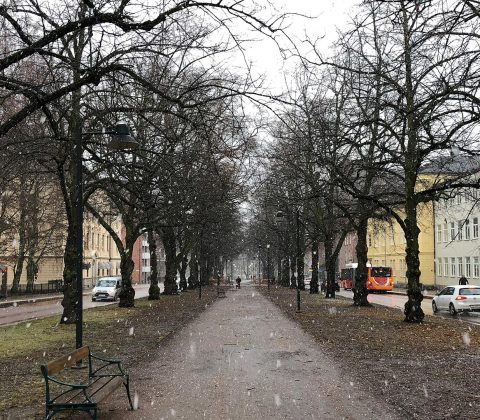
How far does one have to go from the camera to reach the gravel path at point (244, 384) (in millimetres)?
7348

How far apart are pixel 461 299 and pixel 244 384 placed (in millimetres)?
20572

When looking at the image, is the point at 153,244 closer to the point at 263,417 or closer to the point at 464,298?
the point at 464,298

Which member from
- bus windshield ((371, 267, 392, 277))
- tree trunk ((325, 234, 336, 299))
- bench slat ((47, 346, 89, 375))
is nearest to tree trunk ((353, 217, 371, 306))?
tree trunk ((325, 234, 336, 299))

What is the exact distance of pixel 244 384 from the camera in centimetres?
921

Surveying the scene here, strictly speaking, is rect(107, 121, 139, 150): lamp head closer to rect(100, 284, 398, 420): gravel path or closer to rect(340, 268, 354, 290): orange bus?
rect(100, 284, 398, 420): gravel path

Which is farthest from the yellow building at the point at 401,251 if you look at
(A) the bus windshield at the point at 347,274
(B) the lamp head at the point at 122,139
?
(B) the lamp head at the point at 122,139

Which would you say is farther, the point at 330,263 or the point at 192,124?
the point at 330,263

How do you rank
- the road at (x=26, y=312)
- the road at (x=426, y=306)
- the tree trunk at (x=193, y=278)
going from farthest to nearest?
the tree trunk at (x=193, y=278) < the road at (x=26, y=312) < the road at (x=426, y=306)

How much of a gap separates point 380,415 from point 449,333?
1039cm

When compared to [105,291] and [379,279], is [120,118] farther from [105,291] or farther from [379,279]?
[379,279]

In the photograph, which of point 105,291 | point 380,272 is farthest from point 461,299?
point 380,272

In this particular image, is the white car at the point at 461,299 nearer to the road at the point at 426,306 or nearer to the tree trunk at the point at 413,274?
the road at the point at 426,306

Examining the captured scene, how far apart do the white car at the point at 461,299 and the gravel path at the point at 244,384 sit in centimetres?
1414

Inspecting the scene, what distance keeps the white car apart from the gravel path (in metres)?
14.1
